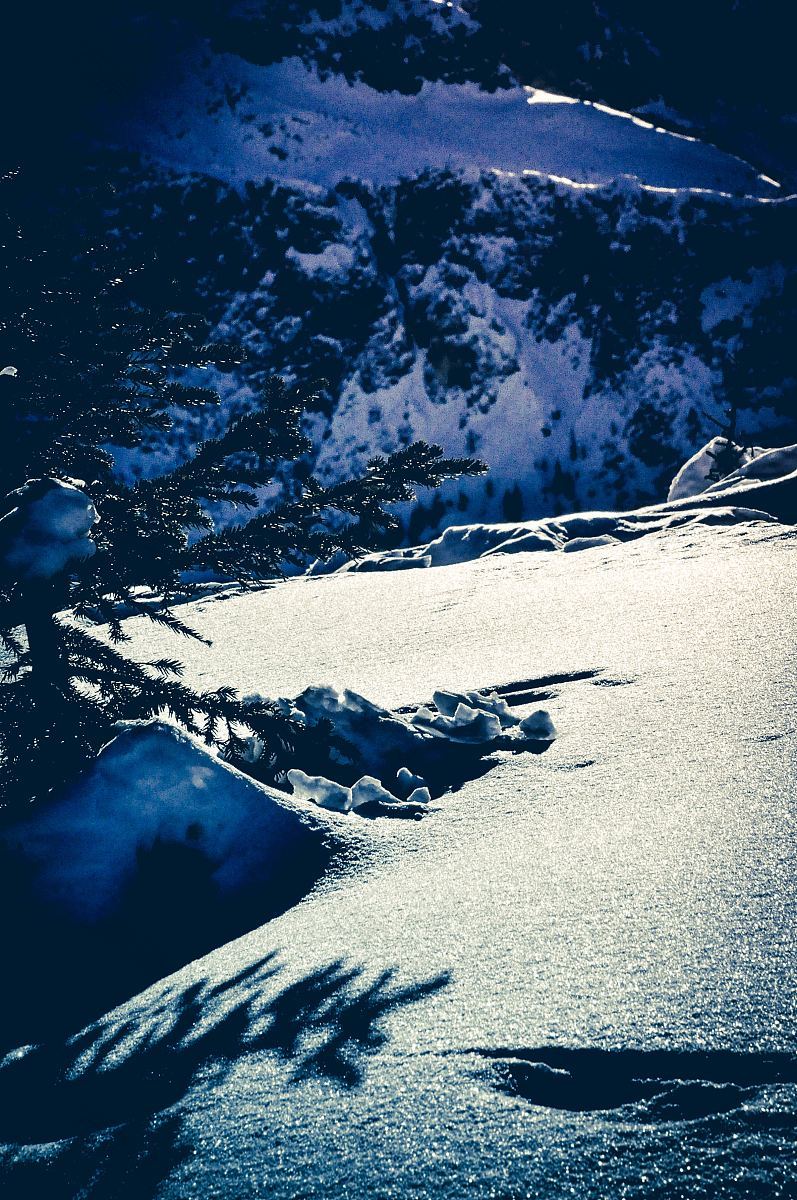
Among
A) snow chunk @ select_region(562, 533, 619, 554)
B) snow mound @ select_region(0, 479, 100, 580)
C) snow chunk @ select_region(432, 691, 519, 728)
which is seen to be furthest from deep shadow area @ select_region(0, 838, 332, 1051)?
snow chunk @ select_region(562, 533, 619, 554)

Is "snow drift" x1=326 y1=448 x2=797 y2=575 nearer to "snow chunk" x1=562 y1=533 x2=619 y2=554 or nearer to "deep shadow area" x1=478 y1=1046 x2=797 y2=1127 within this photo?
"snow chunk" x1=562 y1=533 x2=619 y2=554

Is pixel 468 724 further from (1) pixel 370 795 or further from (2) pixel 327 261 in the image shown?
(2) pixel 327 261

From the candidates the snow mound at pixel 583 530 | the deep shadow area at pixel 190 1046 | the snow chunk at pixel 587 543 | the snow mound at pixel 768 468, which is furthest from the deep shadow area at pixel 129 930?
the snow mound at pixel 768 468

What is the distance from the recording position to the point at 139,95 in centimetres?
2402

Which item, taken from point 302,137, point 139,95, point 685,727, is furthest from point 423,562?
point 139,95

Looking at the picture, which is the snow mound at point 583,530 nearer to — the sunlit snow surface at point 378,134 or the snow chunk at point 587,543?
the snow chunk at point 587,543

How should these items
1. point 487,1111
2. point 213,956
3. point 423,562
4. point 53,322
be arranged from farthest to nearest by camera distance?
1. point 423,562
2. point 53,322
3. point 213,956
4. point 487,1111

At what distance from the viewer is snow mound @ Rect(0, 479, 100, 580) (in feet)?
4.91

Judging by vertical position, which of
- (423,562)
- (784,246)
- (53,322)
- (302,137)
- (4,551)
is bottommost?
(423,562)

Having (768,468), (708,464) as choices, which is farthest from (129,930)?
(708,464)

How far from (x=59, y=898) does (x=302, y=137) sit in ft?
89.5

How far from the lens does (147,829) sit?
1549 millimetres

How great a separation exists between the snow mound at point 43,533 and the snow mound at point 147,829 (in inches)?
14.9

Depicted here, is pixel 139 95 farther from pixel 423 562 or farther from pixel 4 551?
pixel 4 551
